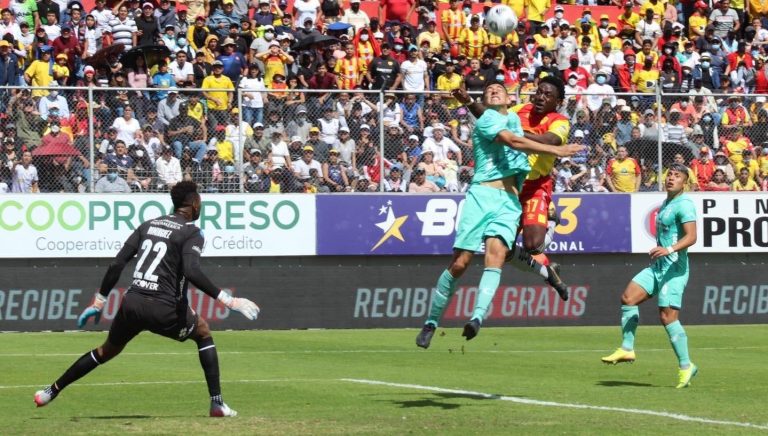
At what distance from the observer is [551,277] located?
15.0 meters

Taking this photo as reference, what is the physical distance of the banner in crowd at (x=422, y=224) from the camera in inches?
961

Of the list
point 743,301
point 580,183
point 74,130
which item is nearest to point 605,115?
point 580,183

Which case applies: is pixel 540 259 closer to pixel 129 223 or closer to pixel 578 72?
pixel 129 223

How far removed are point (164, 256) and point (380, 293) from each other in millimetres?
13885

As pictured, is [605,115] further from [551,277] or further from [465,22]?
[551,277]

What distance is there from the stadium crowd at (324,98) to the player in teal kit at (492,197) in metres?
11.4

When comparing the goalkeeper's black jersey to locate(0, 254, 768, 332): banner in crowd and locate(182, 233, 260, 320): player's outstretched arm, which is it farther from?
locate(0, 254, 768, 332): banner in crowd

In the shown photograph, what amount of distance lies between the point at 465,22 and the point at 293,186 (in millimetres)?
Result: 9213

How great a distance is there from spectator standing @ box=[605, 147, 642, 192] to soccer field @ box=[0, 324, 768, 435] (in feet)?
14.3

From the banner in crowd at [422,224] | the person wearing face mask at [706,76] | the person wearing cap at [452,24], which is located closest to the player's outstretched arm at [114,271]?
the banner in crowd at [422,224]

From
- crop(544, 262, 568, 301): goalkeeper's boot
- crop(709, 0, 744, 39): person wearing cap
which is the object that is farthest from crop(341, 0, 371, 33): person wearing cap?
crop(544, 262, 568, 301): goalkeeper's boot

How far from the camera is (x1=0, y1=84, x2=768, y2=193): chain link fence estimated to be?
22.9 m

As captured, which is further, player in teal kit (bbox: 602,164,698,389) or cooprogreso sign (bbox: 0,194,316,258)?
cooprogreso sign (bbox: 0,194,316,258)

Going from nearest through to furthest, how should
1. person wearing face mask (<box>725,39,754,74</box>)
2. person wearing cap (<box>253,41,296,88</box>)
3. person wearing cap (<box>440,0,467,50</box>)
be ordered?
person wearing cap (<box>253,41,296,88</box>) < person wearing cap (<box>440,0,467,50</box>) < person wearing face mask (<box>725,39,754,74</box>)
